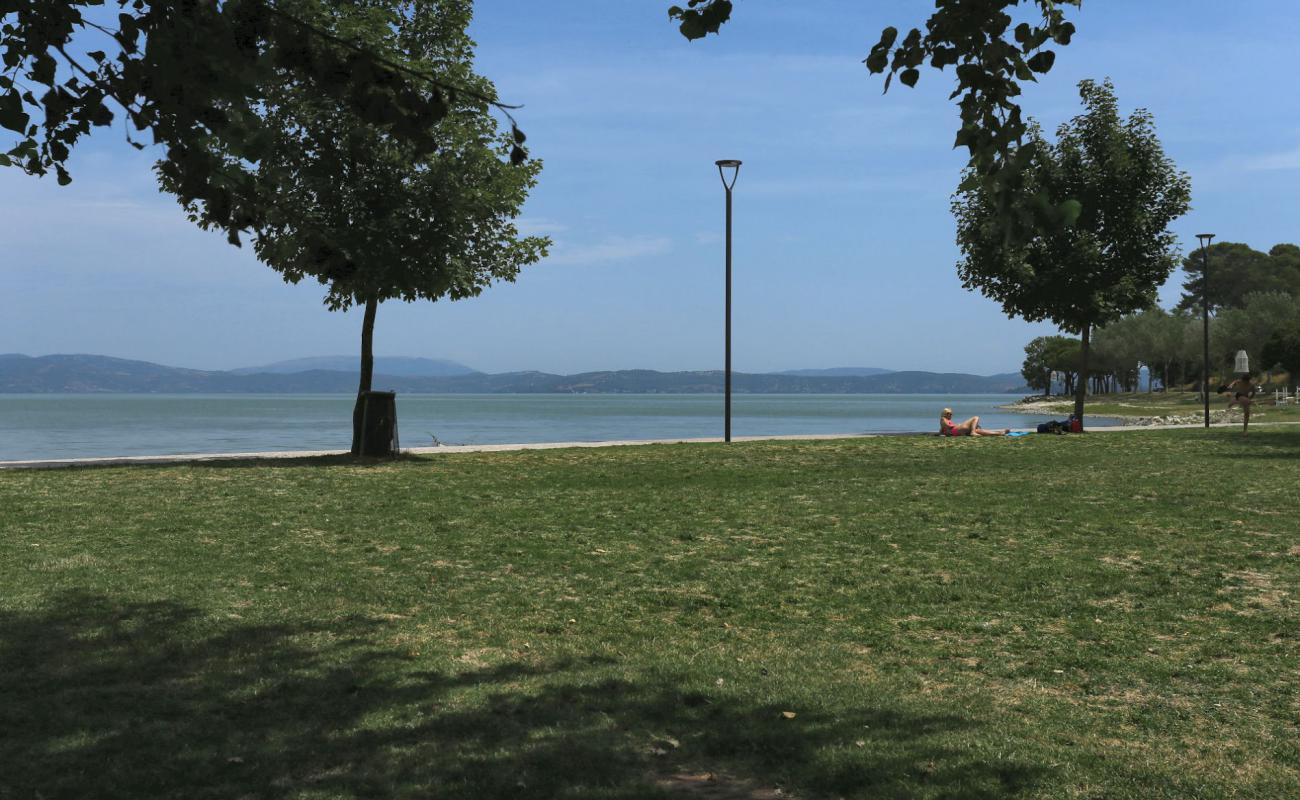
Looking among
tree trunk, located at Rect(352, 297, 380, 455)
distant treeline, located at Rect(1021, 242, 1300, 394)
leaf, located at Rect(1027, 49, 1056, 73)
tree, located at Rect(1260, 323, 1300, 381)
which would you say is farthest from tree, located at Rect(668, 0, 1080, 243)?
tree, located at Rect(1260, 323, 1300, 381)

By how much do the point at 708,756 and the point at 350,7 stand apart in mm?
17858

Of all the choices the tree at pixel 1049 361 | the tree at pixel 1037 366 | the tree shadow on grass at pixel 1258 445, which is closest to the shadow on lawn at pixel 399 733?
the tree shadow on grass at pixel 1258 445

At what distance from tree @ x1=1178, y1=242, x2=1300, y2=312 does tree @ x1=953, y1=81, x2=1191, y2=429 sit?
90.3 m

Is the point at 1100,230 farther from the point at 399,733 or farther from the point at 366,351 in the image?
the point at 399,733

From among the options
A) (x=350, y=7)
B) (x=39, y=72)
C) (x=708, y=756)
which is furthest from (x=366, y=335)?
(x=708, y=756)

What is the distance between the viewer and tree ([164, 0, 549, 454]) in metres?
19.0

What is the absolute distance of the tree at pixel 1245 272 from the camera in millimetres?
112562

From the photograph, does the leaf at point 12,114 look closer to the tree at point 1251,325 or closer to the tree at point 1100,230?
the tree at point 1100,230

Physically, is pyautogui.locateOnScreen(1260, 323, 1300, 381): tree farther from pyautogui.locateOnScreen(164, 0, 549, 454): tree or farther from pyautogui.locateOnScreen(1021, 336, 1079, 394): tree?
pyautogui.locateOnScreen(164, 0, 549, 454): tree

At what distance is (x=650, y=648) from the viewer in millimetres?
6453

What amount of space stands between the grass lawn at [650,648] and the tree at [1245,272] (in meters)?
117

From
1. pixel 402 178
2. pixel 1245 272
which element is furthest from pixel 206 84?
pixel 1245 272

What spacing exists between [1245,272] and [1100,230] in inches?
3787

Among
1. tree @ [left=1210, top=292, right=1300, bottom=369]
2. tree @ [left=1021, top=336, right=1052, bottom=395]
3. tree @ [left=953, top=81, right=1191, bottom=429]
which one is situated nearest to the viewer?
tree @ [left=953, top=81, right=1191, bottom=429]
